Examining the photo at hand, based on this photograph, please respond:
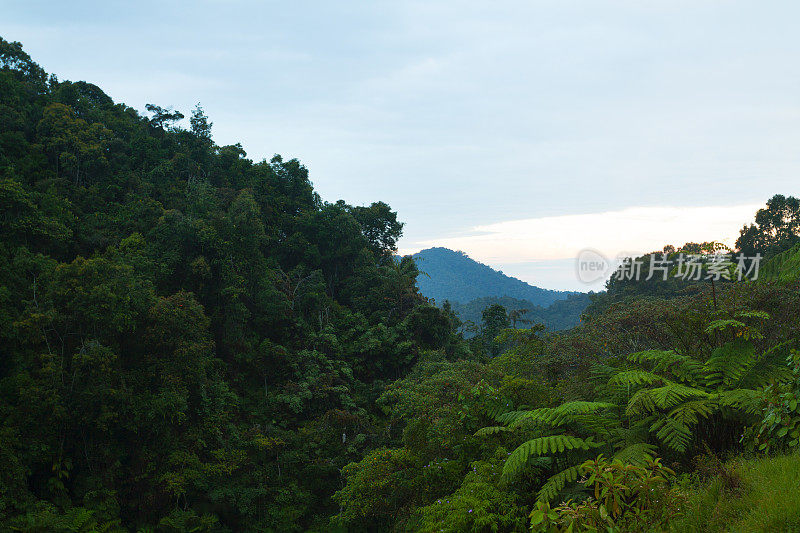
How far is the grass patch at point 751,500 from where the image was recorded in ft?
8.31

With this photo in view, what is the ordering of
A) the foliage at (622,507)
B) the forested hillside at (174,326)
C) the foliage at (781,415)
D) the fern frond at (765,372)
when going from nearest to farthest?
the foliage at (622,507), the foliage at (781,415), the fern frond at (765,372), the forested hillside at (174,326)

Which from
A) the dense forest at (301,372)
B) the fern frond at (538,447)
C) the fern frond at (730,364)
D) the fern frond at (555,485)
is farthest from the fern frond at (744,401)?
the fern frond at (555,485)

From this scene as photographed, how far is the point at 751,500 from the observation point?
2766mm

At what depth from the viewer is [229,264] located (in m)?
19.9

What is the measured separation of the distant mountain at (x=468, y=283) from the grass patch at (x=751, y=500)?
453ft

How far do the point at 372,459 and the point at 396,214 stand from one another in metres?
23.6

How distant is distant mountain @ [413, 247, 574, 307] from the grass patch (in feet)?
453

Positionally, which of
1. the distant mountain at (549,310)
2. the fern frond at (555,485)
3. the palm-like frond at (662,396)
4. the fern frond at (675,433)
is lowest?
the distant mountain at (549,310)

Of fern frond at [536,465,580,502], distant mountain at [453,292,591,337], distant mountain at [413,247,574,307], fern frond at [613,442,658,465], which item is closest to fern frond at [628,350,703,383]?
fern frond at [613,442,658,465]

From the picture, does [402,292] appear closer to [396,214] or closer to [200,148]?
[396,214]

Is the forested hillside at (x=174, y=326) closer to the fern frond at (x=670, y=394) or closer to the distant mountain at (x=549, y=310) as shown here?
the fern frond at (x=670, y=394)

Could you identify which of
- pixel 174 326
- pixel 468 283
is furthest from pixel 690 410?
pixel 468 283

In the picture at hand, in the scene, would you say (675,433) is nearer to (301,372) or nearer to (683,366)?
(683,366)

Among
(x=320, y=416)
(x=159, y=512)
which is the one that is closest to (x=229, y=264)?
(x=320, y=416)
